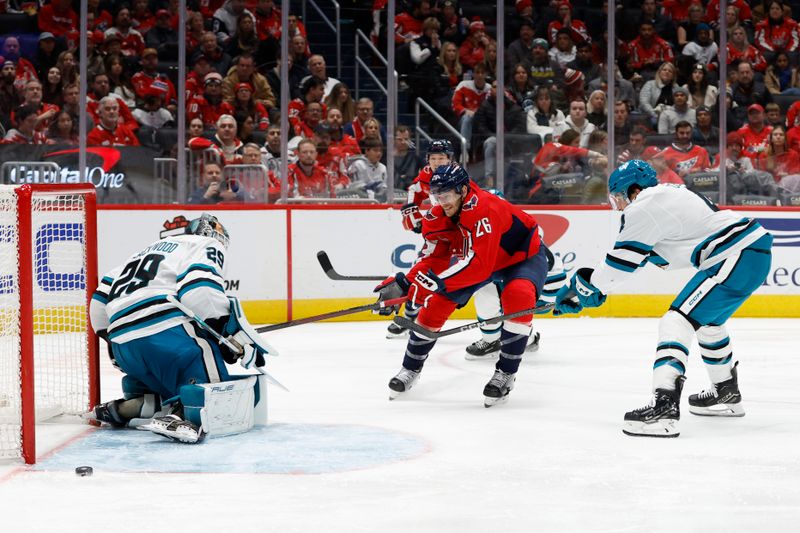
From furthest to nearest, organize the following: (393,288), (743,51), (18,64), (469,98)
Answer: (743,51) < (469,98) < (18,64) < (393,288)

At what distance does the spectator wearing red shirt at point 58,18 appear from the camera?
760 cm

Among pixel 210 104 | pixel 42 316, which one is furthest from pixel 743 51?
pixel 42 316

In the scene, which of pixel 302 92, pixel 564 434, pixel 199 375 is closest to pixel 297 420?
pixel 199 375

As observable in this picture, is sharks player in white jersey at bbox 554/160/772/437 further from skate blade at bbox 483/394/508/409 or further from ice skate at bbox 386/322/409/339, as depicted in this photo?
ice skate at bbox 386/322/409/339

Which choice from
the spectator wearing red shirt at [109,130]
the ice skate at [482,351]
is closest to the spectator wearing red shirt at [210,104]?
the spectator wearing red shirt at [109,130]

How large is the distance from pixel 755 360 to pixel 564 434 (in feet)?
7.93

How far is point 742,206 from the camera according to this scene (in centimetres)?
837

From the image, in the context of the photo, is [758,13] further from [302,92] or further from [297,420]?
[297,420]

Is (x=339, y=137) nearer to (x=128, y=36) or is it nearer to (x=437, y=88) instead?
(x=437, y=88)

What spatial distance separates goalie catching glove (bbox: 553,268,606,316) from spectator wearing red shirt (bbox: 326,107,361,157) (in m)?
4.05

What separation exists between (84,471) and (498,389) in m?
1.81

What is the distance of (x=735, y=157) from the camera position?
8531mm

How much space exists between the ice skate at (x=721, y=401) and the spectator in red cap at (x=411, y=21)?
4.54 meters

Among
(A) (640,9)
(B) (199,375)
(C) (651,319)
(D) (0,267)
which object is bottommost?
(C) (651,319)
